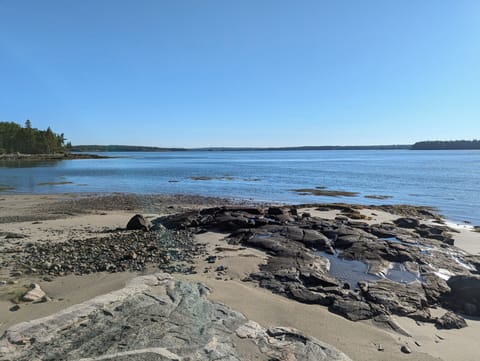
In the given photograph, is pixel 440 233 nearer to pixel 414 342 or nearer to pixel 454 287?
pixel 454 287

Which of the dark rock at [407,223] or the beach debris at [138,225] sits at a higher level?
the beach debris at [138,225]

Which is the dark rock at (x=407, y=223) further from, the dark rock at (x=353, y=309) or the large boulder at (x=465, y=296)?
the dark rock at (x=353, y=309)

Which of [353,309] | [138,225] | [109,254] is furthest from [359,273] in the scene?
[138,225]

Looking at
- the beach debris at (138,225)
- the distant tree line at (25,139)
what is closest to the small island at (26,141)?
the distant tree line at (25,139)

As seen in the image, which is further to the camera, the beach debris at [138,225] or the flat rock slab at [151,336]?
the beach debris at [138,225]

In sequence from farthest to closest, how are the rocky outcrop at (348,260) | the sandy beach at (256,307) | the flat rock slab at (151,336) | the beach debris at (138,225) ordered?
the beach debris at (138,225) < the rocky outcrop at (348,260) < the sandy beach at (256,307) < the flat rock slab at (151,336)

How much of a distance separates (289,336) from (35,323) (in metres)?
3.26

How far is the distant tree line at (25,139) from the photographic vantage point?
4018 inches

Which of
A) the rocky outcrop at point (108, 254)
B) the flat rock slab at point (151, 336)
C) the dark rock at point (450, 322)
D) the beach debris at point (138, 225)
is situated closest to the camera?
the flat rock slab at point (151, 336)

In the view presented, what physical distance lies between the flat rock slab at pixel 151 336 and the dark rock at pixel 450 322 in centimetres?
254

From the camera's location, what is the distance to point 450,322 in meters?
5.70

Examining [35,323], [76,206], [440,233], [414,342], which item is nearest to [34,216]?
[76,206]

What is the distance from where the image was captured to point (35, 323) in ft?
14.0

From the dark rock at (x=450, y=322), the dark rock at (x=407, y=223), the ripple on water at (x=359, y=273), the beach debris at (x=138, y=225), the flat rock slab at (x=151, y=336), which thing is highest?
the flat rock slab at (x=151, y=336)
